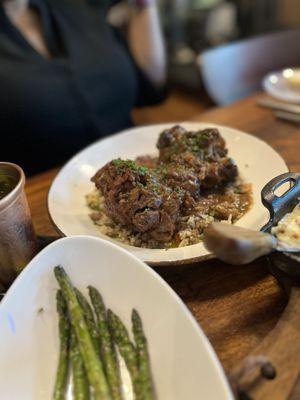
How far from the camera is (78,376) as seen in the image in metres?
0.82

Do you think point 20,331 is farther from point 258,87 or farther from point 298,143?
point 258,87

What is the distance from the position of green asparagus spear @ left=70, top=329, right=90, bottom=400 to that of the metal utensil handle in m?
0.51

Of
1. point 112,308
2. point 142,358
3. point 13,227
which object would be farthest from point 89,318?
point 13,227

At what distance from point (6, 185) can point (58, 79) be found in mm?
953

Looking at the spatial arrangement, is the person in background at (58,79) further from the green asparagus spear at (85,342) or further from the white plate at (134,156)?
the green asparagus spear at (85,342)

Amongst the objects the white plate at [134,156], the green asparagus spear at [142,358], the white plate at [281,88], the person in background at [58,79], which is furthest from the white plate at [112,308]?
the white plate at [281,88]

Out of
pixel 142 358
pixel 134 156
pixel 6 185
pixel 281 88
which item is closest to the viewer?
pixel 142 358

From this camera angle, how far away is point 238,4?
→ 3.93m

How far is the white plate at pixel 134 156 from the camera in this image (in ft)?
3.46

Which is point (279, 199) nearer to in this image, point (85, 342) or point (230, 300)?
point (230, 300)

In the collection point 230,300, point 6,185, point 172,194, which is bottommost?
point 230,300

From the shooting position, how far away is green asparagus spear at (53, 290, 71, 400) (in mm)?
818

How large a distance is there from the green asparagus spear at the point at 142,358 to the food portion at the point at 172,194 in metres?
0.27

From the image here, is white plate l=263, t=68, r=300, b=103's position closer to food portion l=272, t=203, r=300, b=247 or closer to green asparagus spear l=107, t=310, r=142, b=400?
food portion l=272, t=203, r=300, b=247
